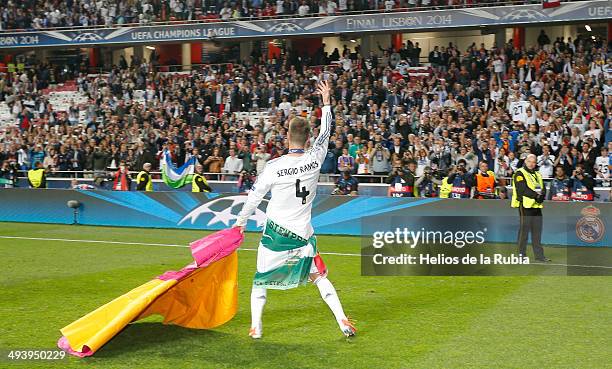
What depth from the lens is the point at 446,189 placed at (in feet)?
66.0

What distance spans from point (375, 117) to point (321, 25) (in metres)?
7.70

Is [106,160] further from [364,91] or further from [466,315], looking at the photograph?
[466,315]

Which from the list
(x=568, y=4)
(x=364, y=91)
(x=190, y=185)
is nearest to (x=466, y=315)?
(x=190, y=185)

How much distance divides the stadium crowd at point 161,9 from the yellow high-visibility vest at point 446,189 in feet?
40.9

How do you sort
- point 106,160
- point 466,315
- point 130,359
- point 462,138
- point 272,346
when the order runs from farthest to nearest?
point 106,160, point 462,138, point 466,315, point 272,346, point 130,359

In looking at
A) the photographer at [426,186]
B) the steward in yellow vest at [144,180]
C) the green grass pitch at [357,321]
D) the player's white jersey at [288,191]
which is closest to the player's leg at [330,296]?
the green grass pitch at [357,321]

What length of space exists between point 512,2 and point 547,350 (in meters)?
23.5

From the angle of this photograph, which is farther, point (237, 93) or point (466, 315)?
point (237, 93)

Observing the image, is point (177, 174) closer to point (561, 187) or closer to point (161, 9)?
point (561, 187)

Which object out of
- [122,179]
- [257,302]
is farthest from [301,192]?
[122,179]

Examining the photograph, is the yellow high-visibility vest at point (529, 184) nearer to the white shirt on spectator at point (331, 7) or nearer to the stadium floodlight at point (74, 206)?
the stadium floodlight at point (74, 206)

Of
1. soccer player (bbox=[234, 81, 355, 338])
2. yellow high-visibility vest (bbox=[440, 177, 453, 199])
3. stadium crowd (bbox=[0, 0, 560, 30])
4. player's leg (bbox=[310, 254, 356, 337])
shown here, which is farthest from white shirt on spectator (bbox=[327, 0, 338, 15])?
player's leg (bbox=[310, 254, 356, 337])

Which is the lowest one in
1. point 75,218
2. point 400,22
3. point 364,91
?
point 75,218

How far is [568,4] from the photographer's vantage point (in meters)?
28.6
